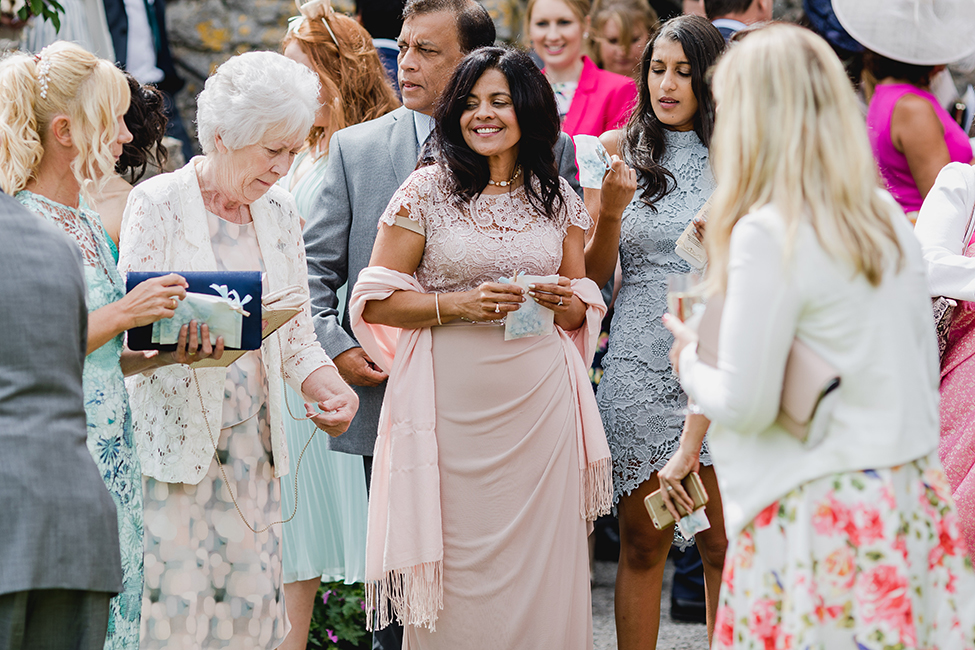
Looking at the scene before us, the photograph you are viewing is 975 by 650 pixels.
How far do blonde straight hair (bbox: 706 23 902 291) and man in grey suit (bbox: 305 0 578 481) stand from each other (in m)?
1.76

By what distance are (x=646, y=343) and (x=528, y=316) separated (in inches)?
22.2

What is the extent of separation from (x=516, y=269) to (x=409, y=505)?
829 millimetres

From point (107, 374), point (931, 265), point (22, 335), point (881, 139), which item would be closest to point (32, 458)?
point (22, 335)

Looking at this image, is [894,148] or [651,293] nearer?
[651,293]

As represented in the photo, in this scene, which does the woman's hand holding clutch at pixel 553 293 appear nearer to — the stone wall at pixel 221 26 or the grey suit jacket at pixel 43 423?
the grey suit jacket at pixel 43 423

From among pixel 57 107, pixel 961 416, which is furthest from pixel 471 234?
pixel 961 416

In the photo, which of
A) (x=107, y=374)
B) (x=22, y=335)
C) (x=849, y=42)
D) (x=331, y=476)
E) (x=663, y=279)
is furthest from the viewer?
(x=849, y=42)

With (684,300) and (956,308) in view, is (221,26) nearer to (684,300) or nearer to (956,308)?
(956,308)

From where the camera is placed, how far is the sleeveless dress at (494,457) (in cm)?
337

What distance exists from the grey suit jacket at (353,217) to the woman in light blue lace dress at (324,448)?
0.22m

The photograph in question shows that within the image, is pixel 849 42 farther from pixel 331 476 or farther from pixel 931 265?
pixel 331 476

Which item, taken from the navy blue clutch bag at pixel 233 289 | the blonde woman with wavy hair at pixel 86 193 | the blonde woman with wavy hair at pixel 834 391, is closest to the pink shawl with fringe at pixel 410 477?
the navy blue clutch bag at pixel 233 289

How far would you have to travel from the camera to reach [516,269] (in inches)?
134

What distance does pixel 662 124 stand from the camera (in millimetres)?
3941
